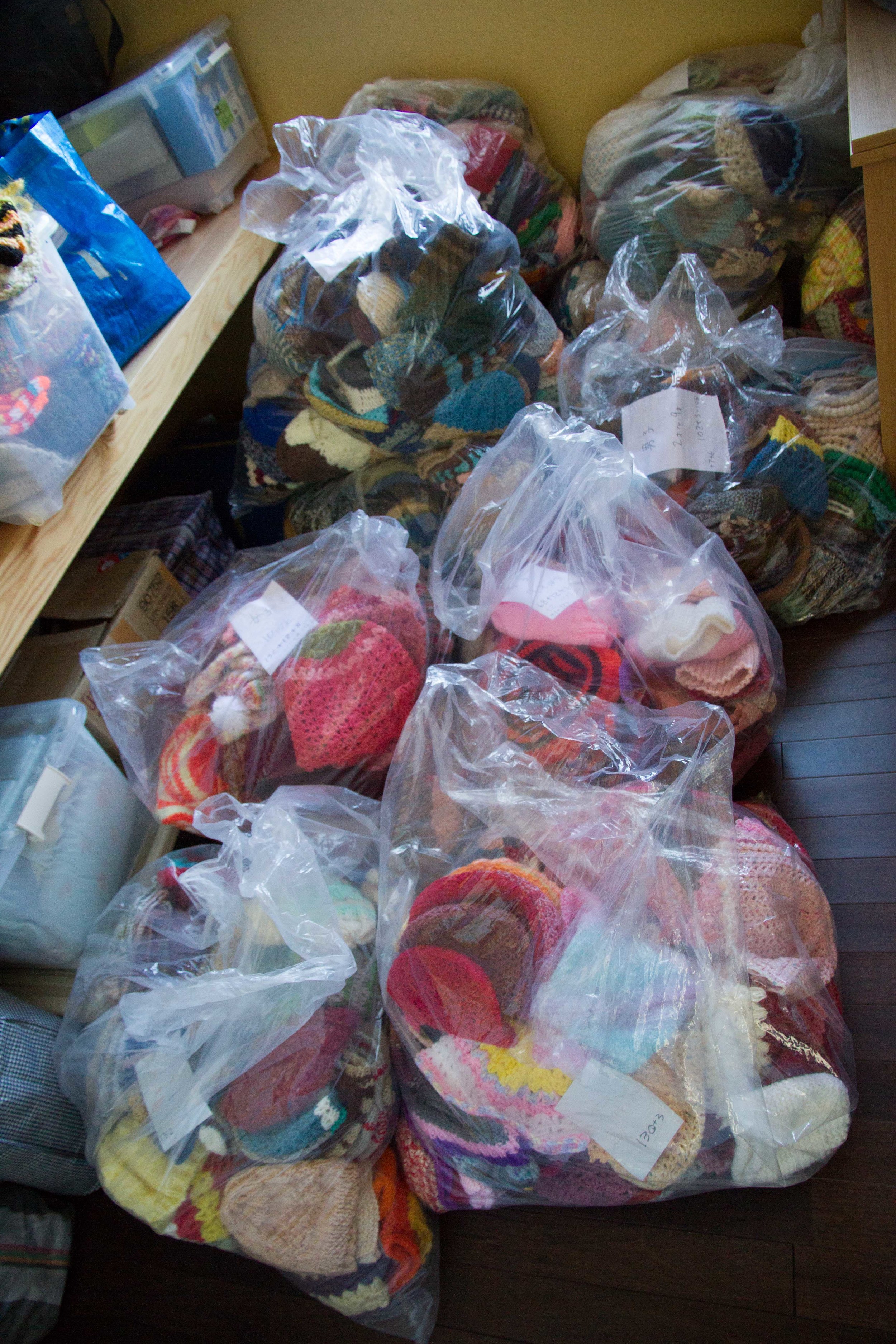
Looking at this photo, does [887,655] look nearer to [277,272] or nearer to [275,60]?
[277,272]

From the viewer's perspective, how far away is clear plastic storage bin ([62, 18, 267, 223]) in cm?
130

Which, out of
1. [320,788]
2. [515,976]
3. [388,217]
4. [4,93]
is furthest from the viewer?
[4,93]

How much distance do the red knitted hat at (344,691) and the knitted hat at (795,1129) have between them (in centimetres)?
56

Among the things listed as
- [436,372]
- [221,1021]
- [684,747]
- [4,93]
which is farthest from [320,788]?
[4,93]

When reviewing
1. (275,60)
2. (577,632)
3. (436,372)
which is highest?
(275,60)

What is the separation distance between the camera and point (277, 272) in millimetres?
1174

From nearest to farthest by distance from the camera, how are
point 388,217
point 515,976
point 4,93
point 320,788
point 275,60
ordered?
1. point 515,976
2. point 320,788
3. point 388,217
4. point 4,93
5. point 275,60

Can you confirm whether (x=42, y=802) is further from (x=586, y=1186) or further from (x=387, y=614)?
(x=586, y=1186)

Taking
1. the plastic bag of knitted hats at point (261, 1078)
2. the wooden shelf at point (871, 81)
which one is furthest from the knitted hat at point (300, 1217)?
the wooden shelf at point (871, 81)

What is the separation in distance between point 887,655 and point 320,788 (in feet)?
2.62

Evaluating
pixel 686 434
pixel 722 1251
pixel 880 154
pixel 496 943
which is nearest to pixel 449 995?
pixel 496 943

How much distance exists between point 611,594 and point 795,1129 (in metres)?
0.58

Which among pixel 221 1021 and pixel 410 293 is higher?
pixel 410 293

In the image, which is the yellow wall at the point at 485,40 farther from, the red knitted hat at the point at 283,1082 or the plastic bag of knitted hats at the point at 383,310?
the red knitted hat at the point at 283,1082
